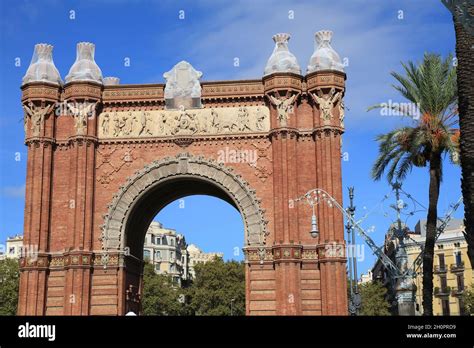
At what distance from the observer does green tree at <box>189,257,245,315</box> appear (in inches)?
2884

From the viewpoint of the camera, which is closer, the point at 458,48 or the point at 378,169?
the point at 458,48

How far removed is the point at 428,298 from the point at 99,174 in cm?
1696

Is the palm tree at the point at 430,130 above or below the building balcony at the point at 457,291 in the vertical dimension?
above

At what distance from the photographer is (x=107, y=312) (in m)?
32.4

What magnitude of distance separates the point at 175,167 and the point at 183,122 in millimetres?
2266

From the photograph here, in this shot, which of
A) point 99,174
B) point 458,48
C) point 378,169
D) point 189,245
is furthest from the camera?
point 189,245

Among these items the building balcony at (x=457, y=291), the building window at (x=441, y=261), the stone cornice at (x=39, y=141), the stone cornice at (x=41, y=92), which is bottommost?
the building balcony at (x=457, y=291)

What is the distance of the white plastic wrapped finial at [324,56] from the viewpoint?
33.3 m

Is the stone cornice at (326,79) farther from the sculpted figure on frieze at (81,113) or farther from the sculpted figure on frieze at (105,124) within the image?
the sculpted figure on frieze at (81,113)

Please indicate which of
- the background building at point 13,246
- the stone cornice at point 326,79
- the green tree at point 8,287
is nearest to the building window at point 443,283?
the stone cornice at point 326,79

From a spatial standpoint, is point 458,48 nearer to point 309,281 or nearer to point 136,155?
point 309,281

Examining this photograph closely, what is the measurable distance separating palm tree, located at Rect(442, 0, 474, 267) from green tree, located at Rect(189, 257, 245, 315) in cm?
5865

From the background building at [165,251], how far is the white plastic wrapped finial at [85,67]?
2649 inches
